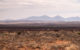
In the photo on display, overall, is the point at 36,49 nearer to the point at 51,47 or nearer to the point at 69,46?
the point at 51,47

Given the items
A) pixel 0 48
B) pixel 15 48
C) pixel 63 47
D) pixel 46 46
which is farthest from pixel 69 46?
pixel 0 48

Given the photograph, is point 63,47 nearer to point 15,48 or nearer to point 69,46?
point 69,46

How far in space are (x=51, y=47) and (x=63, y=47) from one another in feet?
4.71

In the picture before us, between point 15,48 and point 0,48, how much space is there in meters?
1.78

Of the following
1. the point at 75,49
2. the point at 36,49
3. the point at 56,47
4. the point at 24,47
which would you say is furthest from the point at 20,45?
the point at 75,49

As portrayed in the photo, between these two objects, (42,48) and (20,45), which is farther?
(20,45)

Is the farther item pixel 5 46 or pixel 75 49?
pixel 5 46

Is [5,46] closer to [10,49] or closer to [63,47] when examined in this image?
[10,49]

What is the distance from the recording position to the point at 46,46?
81.2 feet

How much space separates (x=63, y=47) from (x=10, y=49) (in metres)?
6.27

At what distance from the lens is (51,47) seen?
2395 cm

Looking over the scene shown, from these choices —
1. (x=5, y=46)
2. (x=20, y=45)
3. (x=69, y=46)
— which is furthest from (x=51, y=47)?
(x=5, y=46)

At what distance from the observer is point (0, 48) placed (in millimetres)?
24203

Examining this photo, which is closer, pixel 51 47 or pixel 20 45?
pixel 51 47
